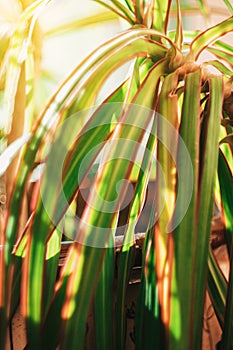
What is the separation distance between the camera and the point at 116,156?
533 millimetres

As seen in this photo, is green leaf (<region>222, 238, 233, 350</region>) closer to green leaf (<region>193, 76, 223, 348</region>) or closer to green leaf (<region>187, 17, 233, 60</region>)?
green leaf (<region>193, 76, 223, 348</region>)

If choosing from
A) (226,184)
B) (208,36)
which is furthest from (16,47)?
(226,184)

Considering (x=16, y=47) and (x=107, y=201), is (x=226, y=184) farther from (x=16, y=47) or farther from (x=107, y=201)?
(x=16, y=47)

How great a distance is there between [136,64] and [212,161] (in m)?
0.27

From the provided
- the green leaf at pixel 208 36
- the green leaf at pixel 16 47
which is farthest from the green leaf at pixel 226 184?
the green leaf at pixel 16 47

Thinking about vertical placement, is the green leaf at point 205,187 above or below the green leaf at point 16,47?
below

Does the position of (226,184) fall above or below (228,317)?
above

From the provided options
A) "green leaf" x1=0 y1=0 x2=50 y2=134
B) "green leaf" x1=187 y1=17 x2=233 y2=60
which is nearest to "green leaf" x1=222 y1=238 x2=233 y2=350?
"green leaf" x1=187 y1=17 x2=233 y2=60

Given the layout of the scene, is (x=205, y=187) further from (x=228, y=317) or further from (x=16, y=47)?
(x=16, y=47)

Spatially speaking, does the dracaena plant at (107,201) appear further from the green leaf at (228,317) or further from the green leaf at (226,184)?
the green leaf at (226,184)

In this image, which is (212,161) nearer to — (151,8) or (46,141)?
(46,141)

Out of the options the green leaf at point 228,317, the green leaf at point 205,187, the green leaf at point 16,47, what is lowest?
the green leaf at point 228,317

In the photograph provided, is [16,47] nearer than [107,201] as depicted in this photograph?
No

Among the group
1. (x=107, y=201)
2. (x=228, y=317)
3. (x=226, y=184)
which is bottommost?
(x=228, y=317)
